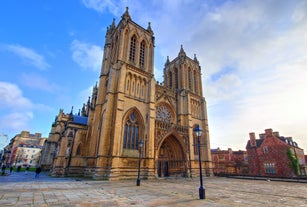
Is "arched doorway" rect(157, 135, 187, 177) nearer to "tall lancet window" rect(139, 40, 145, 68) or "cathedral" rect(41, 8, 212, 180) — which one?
"cathedral" rect(41, 8, 212, 180)

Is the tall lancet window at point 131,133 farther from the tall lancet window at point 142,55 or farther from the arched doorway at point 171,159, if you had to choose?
the tall lancet window at point 142,55

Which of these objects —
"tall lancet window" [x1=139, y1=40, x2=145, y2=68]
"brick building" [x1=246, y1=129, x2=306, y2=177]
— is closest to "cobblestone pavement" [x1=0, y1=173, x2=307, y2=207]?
"tall lancet window" [x1=139, y1=40, x2=145, y2=68]

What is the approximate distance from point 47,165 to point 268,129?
51.5 metres

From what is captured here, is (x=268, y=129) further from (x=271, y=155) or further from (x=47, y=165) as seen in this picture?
(x=47, y=165)

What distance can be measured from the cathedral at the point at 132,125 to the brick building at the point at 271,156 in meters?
15.1

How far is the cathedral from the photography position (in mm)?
21234

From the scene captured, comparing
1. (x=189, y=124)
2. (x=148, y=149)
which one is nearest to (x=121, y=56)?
(x=148, y=149)

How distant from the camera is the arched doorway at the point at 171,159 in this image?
26.0m

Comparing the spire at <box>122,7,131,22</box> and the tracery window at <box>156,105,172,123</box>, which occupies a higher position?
the spire at <box>122,7,131,22</box>

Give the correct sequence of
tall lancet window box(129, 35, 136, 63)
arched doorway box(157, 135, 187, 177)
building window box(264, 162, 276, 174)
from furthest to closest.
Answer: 1. building window box(264, 162, 276, 174)
2. tall lancet window box(129, 35, 136, 63)
3. arched doorway box(157, 135, 187, 177)

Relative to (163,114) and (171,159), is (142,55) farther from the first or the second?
(171,159)

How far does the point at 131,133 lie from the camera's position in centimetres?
2312

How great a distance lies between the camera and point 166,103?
31031mm

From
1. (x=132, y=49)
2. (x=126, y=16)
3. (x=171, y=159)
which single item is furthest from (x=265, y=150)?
(x=126, y=16)
